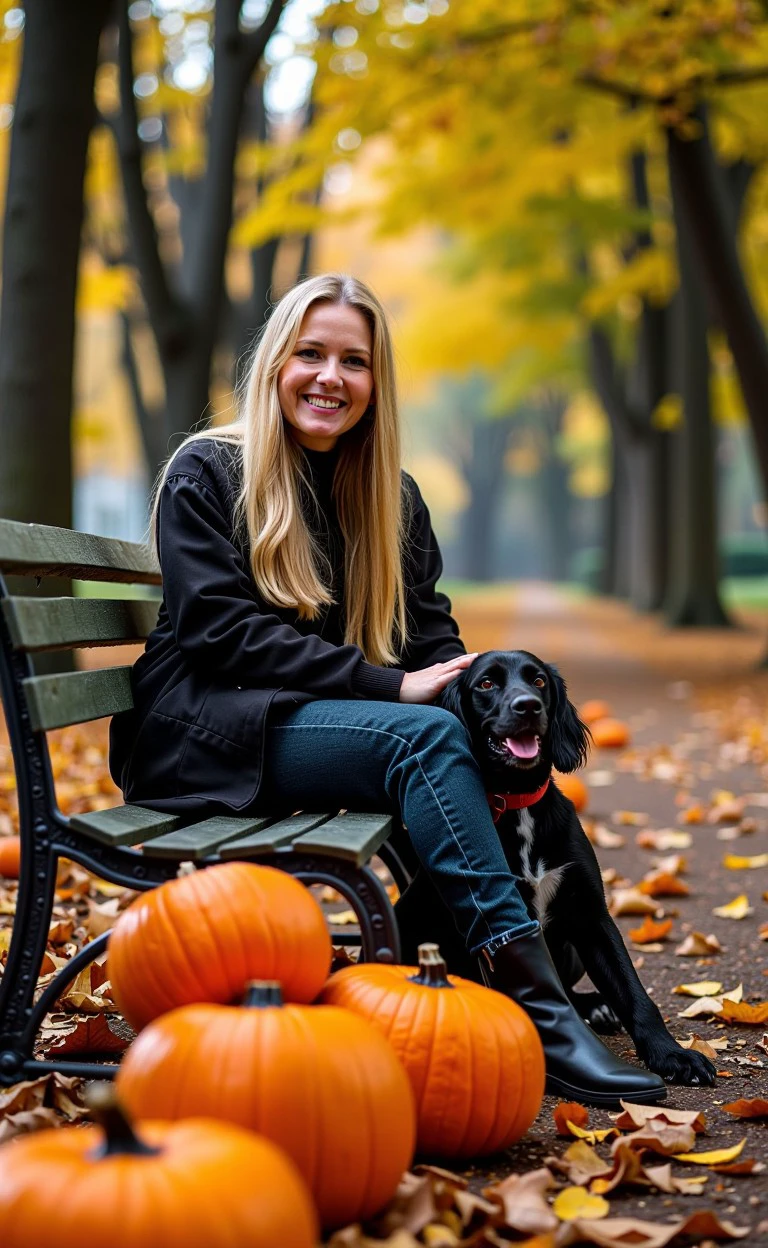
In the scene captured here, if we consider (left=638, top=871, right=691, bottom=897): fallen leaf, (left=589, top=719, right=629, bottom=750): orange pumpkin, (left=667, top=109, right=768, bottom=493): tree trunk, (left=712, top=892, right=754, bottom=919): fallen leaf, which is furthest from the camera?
(left=667, top=109, right=768, bottom=493): tree trunk

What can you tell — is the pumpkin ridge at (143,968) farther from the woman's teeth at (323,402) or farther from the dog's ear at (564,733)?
the woman's teeth at (323,402)

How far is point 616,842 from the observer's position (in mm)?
5832

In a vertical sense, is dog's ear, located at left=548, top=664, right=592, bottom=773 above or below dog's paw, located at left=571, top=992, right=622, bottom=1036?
above

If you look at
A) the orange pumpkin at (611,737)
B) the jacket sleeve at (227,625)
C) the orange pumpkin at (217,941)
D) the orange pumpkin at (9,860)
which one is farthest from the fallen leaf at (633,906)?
the orange pumpkin at (611,737)

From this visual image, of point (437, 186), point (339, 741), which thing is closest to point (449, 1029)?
point (339, 741)

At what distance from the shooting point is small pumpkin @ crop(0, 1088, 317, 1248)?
174 centimetres

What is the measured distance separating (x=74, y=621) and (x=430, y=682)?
35.8 inches

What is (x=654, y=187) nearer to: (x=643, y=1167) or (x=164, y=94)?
(x=164, y=94)

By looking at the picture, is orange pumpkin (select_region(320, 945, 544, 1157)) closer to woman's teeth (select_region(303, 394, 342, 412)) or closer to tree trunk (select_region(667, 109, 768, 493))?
woman's teeth (select_region(303, 394, 342, 412))

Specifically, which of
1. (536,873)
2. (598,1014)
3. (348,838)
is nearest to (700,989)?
(598,1014)

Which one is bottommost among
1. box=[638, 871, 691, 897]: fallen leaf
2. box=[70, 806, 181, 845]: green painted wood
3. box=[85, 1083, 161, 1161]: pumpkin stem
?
box=[638, 871, 691, 897]: fallen leaf

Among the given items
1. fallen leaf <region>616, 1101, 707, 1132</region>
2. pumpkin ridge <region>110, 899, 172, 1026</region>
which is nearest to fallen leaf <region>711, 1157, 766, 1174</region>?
fallen leaf <region>616, 1101, 707, 1132</region>

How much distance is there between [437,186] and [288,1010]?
13.3 meters

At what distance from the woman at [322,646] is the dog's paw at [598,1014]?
1.84 feet
